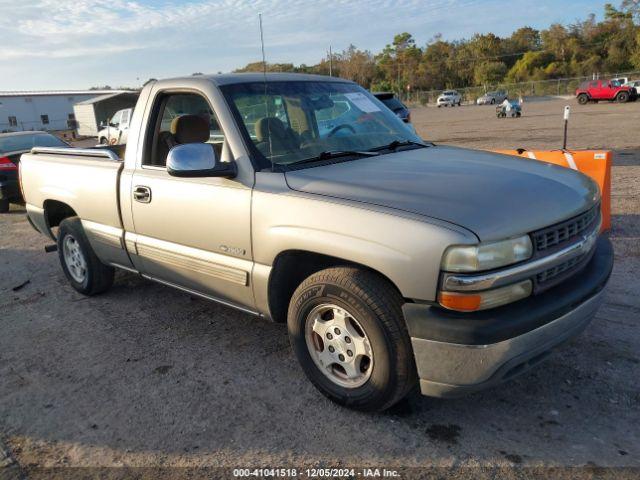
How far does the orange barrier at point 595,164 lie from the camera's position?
6.11m

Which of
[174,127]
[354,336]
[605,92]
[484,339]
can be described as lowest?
[354,336]

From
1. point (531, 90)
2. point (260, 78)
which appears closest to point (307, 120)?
point (260, 78)

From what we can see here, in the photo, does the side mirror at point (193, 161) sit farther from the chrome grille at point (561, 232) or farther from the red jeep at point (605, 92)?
the red jeep at point (605, 92)

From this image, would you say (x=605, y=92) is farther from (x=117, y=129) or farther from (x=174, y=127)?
(x=174, y=127)

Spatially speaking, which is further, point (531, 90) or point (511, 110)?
point (531, 90)

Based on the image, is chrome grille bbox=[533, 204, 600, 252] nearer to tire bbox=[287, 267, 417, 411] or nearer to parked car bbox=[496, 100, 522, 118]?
tire bbox=[287, 267, 417, 411]

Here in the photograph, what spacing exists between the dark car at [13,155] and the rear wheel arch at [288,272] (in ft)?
26.9

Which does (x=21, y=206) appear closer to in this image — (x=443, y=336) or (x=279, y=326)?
(x=279, y=326)

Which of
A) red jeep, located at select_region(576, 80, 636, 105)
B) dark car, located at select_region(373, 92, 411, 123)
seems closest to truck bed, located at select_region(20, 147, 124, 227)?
dark car, located at select_region(373, 92, 411, 123)

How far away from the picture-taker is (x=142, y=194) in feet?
13.2

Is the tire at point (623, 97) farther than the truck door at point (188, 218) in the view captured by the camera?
Yes

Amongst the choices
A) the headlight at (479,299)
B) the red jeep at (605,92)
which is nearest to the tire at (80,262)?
the headlight at (479,299)

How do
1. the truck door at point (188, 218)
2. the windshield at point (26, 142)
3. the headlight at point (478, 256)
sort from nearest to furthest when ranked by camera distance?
the headlight at point (478, 256) < the truck door at point (188, 218) < the windshield at point (26, 142)

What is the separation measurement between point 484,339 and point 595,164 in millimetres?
4653
